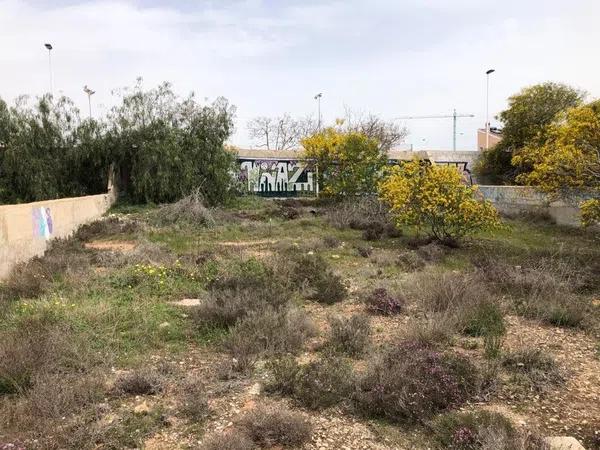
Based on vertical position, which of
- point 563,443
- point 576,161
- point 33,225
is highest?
point 576,161

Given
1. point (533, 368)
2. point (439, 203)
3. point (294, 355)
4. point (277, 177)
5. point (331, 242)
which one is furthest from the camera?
point (277, 177)

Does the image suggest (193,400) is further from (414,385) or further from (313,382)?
(414,385)

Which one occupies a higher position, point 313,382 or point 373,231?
point 373,231

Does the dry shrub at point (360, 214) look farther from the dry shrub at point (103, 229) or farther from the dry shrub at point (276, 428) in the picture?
the dry shrub at point (276, 428)

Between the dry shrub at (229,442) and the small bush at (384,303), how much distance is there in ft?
11.5

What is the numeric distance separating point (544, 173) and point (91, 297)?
8.75 m

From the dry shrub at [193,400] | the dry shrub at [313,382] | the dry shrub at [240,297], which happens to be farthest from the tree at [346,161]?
the dry shrub at [193,400]

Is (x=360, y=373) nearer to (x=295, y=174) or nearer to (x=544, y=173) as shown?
(x=544, y=173)

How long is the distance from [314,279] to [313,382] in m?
3.97

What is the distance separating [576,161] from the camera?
973cm

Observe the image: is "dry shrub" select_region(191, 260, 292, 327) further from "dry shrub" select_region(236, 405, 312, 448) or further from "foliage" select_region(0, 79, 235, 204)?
"foliage" select_region(0, 79, 235, 204)

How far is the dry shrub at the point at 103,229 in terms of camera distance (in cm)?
1395

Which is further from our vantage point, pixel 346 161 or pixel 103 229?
pixel 346 161

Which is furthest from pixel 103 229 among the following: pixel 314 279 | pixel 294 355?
pixel 294 355
